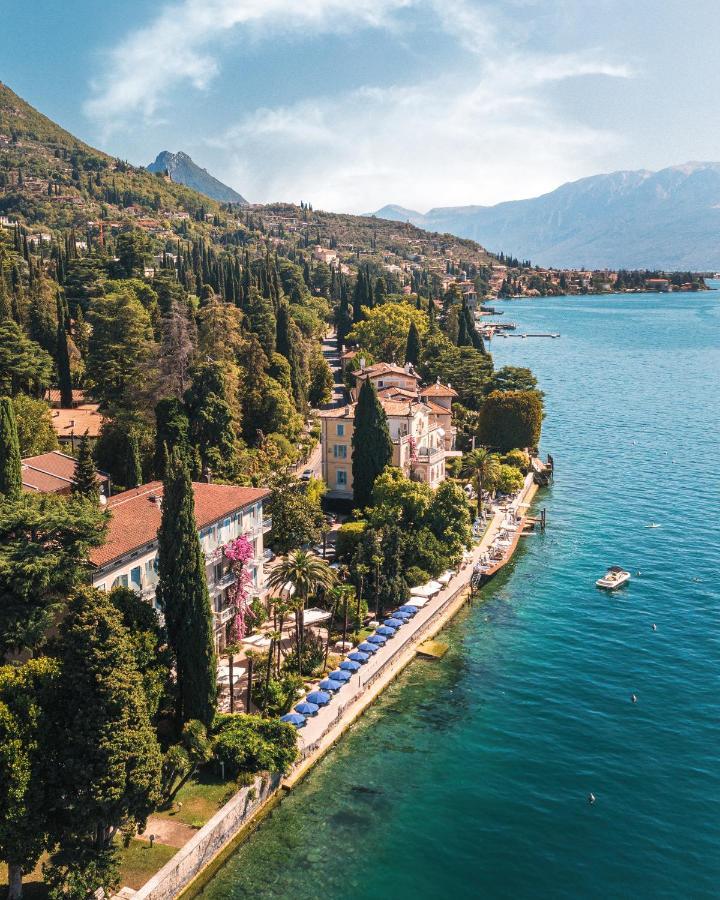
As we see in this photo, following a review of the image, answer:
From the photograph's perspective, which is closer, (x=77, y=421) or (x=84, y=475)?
(x=84, y=475)

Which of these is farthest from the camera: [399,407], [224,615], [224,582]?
[399,407]

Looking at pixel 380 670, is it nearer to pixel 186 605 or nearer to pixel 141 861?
pixel 186 605

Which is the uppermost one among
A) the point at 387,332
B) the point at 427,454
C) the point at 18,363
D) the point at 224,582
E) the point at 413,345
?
the point at 18,363

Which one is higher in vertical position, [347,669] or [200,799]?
[200,799]

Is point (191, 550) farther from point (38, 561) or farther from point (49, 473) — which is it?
point (49, 473)

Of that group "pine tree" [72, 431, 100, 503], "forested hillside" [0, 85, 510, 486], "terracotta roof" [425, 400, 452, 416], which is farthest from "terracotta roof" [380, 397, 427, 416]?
"pine tree" [72, 431, 100, 503]

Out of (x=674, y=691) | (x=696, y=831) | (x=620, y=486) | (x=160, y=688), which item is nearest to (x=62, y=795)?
(x=160, y=688)

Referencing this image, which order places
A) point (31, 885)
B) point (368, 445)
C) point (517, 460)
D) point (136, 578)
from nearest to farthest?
point (31, 885) → point (136, 578) → point (368, 445) → point (517, 460)

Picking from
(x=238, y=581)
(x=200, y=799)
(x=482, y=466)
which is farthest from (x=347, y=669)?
(x=482, y=466)
